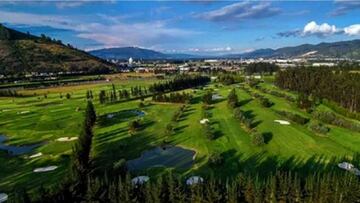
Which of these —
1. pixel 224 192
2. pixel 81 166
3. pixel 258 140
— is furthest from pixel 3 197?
pixel 258 140

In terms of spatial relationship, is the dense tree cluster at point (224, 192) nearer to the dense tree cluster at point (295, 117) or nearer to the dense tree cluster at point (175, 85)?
the dense tree cluster at point (295, 117)

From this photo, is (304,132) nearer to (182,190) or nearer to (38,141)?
(182,190)

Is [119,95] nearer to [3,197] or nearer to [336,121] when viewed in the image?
[336,121]

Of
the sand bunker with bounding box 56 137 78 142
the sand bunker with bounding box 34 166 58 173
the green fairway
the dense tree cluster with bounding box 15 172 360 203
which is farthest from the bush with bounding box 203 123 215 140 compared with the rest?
the dense tree cluster with bounding box 15 172 360 203

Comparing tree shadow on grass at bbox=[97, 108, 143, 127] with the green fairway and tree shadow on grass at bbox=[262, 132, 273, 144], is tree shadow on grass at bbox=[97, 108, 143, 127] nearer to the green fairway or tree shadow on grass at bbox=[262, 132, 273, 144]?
the green fairway

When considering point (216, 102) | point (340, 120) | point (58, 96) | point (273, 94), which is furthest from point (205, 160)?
point (58, 96)

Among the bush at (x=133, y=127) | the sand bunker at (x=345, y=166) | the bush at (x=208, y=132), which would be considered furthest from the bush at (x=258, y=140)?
the bush at (x=133, y=127)

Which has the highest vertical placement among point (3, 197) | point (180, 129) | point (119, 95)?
point (119, 95)
